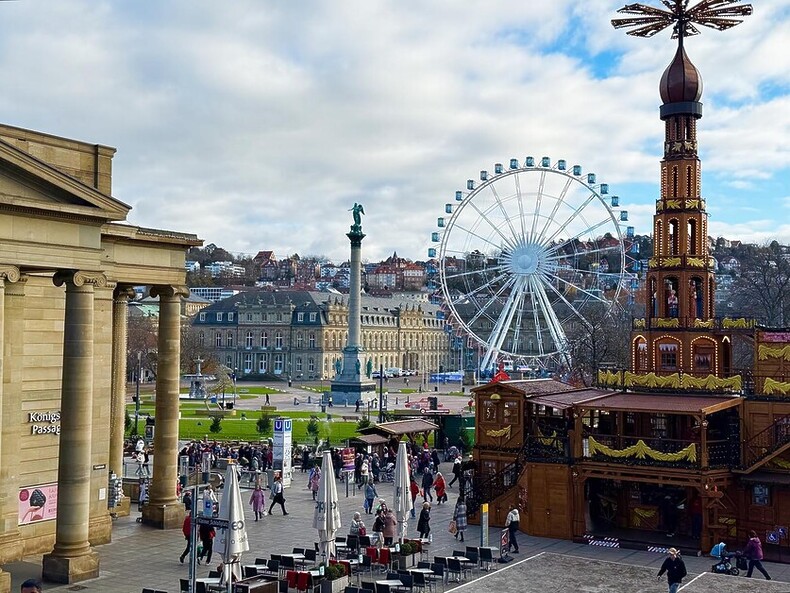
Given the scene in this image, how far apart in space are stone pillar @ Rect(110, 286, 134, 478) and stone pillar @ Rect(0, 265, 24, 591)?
7425mm

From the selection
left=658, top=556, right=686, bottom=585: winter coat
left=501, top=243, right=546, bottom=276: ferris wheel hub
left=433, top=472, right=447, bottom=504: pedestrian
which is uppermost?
left=501, top=243, right=546, bottom=276: ferris wheel hub

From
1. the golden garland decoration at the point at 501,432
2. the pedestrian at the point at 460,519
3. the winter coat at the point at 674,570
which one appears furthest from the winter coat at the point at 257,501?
the winter coat at the point at 674,570

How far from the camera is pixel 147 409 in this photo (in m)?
87.8

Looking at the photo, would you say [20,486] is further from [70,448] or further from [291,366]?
[291,366]

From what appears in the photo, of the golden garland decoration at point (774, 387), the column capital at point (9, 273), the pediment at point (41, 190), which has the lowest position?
the golden garland decoration at point (774, 387)

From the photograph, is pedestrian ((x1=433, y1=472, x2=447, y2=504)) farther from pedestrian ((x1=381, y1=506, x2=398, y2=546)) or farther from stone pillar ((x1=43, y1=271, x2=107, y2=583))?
stone pillar ((x1=43, y1=271, x2=107, y2=583))

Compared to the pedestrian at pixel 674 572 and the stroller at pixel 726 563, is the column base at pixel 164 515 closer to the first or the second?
the pedestrian at pixel 674 572

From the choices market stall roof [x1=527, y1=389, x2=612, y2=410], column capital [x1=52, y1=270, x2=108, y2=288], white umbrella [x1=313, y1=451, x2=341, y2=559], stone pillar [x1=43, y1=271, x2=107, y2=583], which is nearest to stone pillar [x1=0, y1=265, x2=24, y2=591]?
column capital [x1=52, y1=270, x2=108, y2=288]

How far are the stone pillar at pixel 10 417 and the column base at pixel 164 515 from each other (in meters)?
6.66

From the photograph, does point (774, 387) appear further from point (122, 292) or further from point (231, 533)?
point (122, 292)

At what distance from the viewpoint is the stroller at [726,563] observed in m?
25.5

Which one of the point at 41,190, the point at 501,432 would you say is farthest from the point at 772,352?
the point at 41,190

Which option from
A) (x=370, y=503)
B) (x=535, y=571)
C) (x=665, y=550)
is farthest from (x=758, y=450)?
(x=370, y=503)

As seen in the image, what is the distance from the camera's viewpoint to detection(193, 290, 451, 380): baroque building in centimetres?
17075
